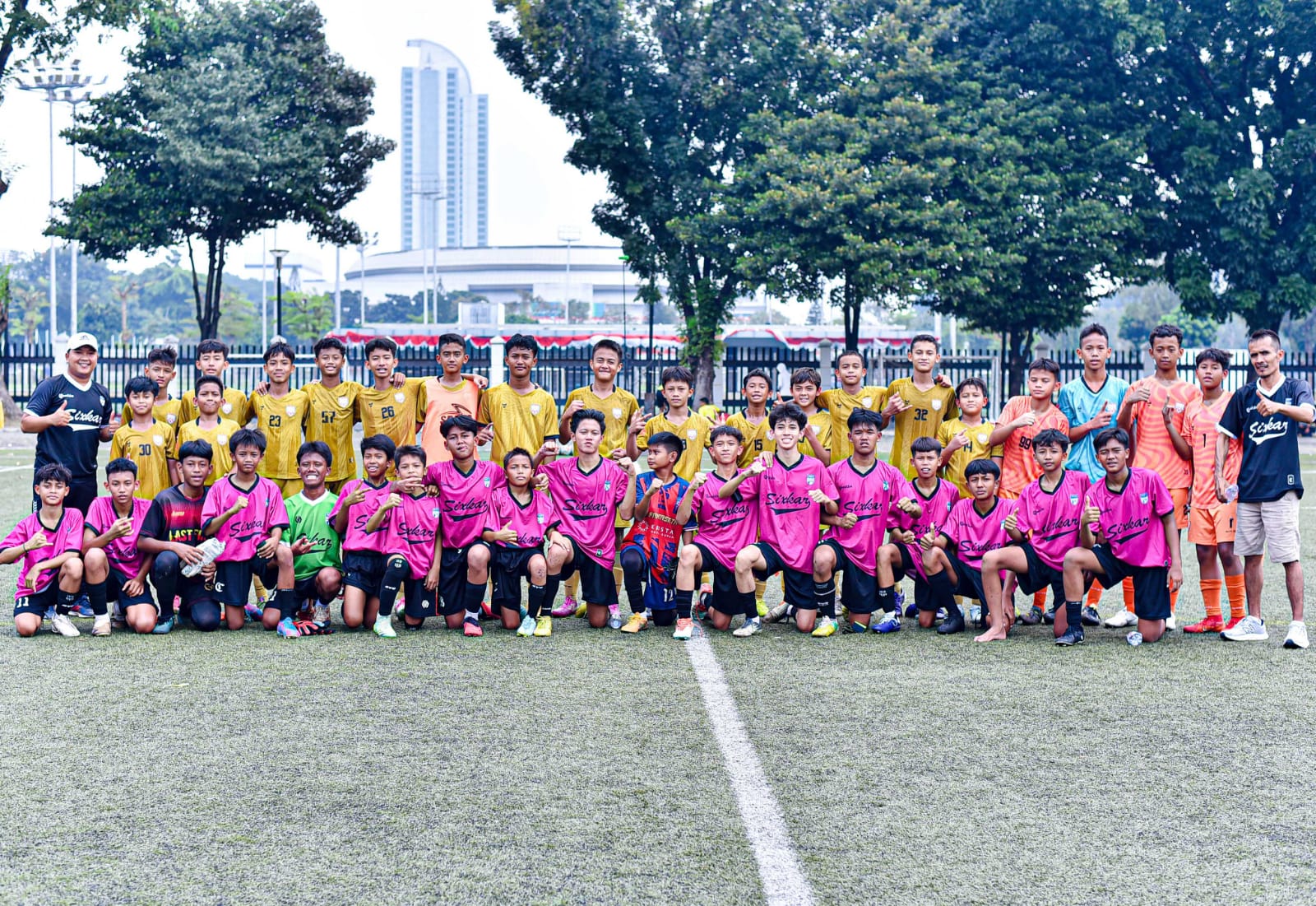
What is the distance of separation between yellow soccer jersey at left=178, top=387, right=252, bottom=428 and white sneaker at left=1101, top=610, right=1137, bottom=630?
5118 millimetres

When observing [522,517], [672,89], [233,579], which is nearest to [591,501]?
[522,517]

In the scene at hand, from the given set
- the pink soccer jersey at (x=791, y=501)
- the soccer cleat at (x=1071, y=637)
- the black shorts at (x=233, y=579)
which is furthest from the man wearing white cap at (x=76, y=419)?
the soccer cleat at (x=1071, y=637)

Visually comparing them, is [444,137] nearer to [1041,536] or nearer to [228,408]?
[228,408]

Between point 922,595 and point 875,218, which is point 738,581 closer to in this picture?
point 922,595

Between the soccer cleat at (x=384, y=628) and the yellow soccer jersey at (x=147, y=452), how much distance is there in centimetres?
155

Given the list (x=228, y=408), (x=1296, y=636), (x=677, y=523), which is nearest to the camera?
(x=1296, y=636)

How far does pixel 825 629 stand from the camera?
24.1ft

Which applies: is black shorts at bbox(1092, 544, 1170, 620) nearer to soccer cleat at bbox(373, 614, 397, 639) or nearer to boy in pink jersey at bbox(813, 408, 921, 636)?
boy in pink jersey at bbox(813, 408, 921, 636)

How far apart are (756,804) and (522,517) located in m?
3.34

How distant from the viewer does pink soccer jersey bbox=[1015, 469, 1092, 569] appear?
7207 mm

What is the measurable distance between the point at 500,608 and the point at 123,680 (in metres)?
2.06


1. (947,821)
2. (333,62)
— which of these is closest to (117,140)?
(333,62)

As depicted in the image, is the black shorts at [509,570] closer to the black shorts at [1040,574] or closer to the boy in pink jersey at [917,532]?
the boy in pink jersey at [917,532]

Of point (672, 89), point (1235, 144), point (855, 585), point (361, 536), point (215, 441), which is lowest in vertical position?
point (855, 585)
